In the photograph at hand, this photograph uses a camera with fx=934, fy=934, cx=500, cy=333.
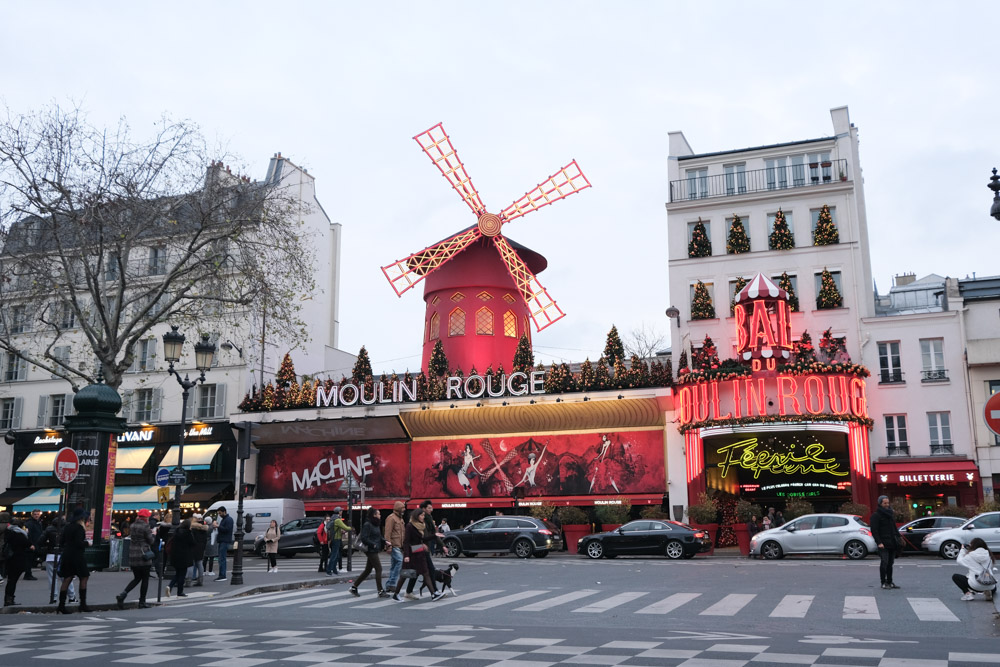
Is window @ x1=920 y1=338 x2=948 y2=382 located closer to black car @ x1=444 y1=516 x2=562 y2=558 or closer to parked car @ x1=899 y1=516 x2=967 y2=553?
parked car @ x1=899 y1=516 x2=967 y2=553

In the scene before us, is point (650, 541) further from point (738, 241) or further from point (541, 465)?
point (738, 241)

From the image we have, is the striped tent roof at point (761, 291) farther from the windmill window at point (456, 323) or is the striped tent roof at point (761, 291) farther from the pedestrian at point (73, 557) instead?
the pedestrian at point (73, 557)

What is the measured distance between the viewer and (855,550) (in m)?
21.7

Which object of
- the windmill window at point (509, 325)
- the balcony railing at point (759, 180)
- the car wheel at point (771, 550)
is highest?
the balcony railing at point (759, 180)

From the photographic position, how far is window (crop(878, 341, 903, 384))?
28641 mm

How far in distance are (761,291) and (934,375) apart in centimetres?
603

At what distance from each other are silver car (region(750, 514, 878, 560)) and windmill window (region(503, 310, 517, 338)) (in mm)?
14739

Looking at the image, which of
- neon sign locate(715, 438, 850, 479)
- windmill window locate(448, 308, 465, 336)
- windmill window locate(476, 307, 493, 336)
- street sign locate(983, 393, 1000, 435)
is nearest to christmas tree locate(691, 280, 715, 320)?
neon sign locate(715, 438, 850, 479)

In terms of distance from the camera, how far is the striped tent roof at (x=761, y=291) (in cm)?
2745

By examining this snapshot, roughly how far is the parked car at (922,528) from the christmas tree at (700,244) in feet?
37.8

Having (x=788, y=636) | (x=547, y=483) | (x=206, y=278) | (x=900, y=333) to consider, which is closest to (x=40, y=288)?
(x=206, y=278)

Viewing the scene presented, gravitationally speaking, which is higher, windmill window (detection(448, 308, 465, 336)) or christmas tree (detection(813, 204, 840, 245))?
christmas tree (detection(813, 204, 840, 245))

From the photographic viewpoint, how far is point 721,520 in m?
28.7

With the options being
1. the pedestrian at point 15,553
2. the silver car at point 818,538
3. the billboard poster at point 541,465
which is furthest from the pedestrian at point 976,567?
the billboard poster at point 541,465
